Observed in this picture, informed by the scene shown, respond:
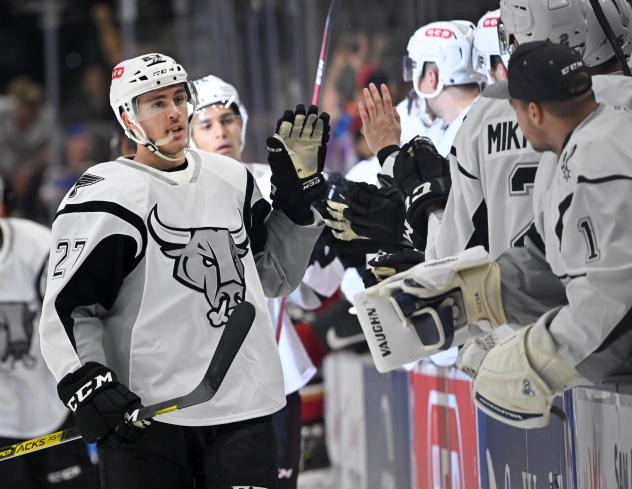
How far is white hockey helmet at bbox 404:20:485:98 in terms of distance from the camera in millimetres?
4539

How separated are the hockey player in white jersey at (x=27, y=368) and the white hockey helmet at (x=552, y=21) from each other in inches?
114

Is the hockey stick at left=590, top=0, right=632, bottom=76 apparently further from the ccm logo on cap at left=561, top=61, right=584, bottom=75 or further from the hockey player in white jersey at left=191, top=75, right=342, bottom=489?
the hockey player in white jersey at left=191, top=75, right=342, bottom=489

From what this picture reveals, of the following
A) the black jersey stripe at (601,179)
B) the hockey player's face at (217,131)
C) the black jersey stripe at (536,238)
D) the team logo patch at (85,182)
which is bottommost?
the black jersey stripe at (536,238)

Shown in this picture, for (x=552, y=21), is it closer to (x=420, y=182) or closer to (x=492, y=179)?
(x=492, y=179)

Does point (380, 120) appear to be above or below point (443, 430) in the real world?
above

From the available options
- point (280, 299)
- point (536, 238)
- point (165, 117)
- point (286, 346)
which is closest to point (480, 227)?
point (536, 238)

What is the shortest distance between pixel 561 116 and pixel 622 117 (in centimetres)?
12

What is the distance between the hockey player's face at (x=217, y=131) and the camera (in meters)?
4.86

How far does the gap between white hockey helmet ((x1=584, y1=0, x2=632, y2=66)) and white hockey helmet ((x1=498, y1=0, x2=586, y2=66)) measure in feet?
0.07

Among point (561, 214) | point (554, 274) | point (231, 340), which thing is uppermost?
point (561, 214)

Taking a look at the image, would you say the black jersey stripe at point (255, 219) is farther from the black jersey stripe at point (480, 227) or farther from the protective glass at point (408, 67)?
the protective glass at point (408, 67)

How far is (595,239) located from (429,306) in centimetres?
36

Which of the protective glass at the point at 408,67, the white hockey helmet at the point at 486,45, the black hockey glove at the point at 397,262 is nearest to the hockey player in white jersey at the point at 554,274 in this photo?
the black hockey glove at the point at 397,262

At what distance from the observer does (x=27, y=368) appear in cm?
558
